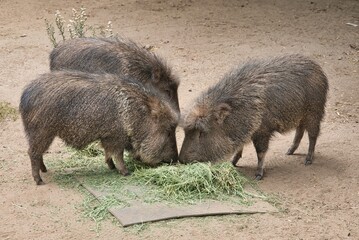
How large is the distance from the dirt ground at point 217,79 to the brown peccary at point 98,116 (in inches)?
21.8

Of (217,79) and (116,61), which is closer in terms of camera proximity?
(116,61)

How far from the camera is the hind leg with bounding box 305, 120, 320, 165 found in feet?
25.2

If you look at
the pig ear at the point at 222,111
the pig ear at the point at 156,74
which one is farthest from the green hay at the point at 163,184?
the pig ear at the point at 156,74

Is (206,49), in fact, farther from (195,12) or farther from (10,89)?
(10,89)

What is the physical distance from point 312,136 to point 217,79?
308 cm

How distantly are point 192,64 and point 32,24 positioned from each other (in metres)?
3.83

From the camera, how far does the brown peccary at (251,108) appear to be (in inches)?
282

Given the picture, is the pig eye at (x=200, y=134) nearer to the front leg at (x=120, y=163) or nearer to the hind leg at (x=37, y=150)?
the front leg at (x=120, y=163)

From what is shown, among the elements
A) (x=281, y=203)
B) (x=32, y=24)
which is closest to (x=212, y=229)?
(x=281, y=203)

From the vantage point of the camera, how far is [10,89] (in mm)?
10086

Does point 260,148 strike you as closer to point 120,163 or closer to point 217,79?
point 120,163

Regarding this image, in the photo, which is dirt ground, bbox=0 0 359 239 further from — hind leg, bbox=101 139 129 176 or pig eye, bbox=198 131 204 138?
pig eye, bbox=198 131 204 138

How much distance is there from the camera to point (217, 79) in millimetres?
10586

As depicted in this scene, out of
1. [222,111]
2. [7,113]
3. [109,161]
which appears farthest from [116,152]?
[7,113]
